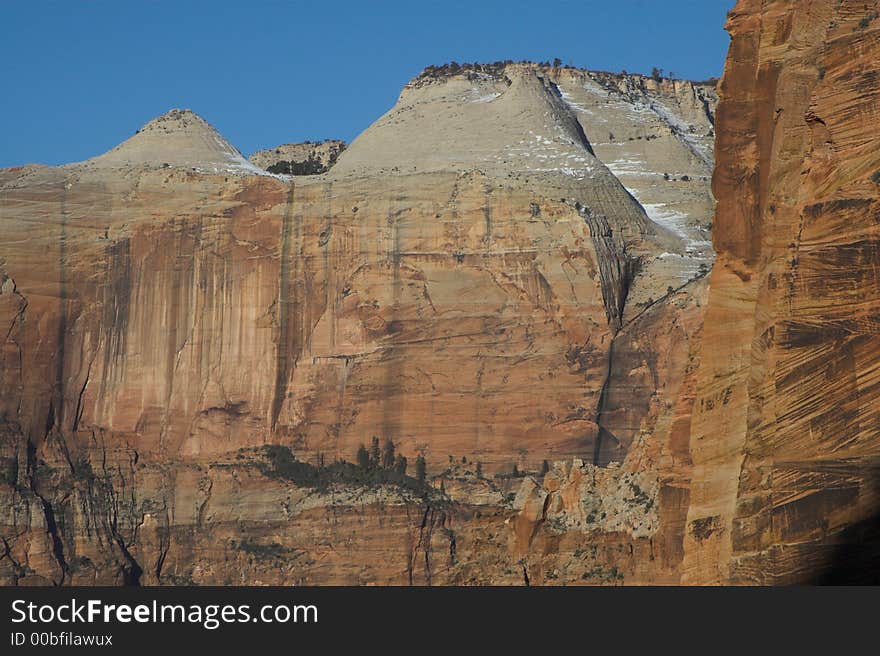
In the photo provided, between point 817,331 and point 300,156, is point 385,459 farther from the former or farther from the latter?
point 817,331

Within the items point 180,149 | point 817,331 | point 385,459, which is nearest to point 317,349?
point 385,459

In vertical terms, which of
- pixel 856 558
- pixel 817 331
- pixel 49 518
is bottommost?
pixel 856 558

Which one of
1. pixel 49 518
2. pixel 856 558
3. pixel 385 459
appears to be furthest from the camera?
pixel 385 459

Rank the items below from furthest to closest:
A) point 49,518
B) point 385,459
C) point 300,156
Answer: point 300,156 < point 385,459 < point 49,518

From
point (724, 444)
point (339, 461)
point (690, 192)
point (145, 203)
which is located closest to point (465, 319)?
point (339, 461)

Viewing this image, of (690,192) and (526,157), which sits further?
(690,192)

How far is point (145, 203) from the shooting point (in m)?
141

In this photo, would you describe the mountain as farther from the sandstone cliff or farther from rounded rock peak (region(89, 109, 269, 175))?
the sandstone cliff

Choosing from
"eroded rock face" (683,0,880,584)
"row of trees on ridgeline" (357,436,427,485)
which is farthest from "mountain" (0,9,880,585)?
"eroded rock face" (683,0,880,584)

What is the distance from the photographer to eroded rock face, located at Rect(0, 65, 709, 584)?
126 m

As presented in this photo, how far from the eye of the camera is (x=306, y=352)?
13675 centimetres

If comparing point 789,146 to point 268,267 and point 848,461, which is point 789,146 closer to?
point 848,461

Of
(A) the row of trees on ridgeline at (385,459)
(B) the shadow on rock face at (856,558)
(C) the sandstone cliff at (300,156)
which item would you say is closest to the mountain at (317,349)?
(A) the row of trees on ridgeline at (385,459)

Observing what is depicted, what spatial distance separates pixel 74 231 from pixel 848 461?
120 metres
